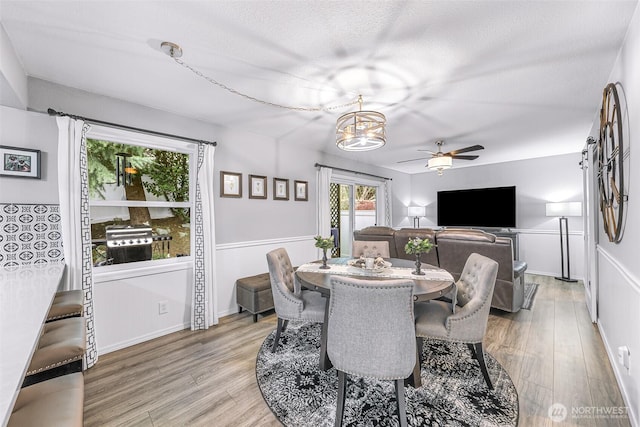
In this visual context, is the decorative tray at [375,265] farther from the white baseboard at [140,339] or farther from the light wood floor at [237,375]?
the white baseboard at [140,339]

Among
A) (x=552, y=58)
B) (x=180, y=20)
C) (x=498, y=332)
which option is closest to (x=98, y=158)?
(x=180, y=20)

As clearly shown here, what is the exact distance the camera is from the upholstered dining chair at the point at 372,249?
11.4 feet

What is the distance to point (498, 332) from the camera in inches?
117

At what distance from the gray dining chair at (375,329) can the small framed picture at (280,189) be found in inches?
107

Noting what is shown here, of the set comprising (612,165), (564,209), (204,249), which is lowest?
(204,249)

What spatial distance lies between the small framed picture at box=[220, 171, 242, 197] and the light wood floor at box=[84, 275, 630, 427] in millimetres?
1595

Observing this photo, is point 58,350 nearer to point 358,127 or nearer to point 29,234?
point 29,234

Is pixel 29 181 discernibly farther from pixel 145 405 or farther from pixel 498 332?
pixel 498 332

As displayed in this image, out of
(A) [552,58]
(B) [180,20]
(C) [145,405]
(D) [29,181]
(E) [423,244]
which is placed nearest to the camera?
(B) [180,20]

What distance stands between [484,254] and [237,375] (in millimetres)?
3015

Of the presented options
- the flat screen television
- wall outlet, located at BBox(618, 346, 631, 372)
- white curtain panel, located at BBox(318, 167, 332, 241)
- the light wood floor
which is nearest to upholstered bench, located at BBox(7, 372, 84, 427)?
the light wood floor

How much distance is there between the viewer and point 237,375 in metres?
2.24

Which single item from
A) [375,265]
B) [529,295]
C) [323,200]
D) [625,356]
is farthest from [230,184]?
[529,295]

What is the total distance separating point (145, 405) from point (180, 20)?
2528 mm
